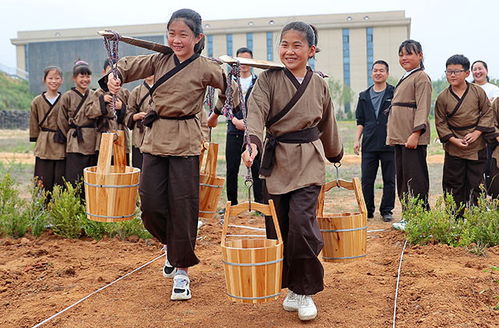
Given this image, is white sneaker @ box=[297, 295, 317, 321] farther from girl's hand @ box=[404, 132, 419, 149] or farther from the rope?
girl's hand @ box=[404, 132, 419, 149]

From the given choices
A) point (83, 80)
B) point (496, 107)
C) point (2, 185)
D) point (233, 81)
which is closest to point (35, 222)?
point (2, 185)

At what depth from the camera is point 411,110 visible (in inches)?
265

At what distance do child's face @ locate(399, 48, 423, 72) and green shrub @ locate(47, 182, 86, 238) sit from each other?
3.79 meters

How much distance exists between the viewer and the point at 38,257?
5.71 metres

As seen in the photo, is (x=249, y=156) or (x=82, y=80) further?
(x=82, y=80)

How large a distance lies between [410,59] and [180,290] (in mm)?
3798

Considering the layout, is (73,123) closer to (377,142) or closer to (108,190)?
(108,190)

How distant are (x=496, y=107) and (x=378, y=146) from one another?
1.52m

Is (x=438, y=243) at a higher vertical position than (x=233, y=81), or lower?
lower

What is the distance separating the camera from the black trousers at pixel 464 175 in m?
6.86

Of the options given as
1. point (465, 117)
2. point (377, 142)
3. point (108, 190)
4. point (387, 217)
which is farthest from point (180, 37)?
point (387, 217)

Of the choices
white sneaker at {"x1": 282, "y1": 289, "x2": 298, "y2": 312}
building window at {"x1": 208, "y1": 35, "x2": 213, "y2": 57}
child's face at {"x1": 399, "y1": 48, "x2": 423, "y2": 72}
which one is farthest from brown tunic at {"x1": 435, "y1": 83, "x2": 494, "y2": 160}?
building window at {"x1": 208, "y1": 35, "x2": 213, "y2": 57}

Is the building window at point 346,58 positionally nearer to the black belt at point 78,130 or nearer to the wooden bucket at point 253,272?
the black belt at point 78,130

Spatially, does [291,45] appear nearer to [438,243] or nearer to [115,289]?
[115,289]
